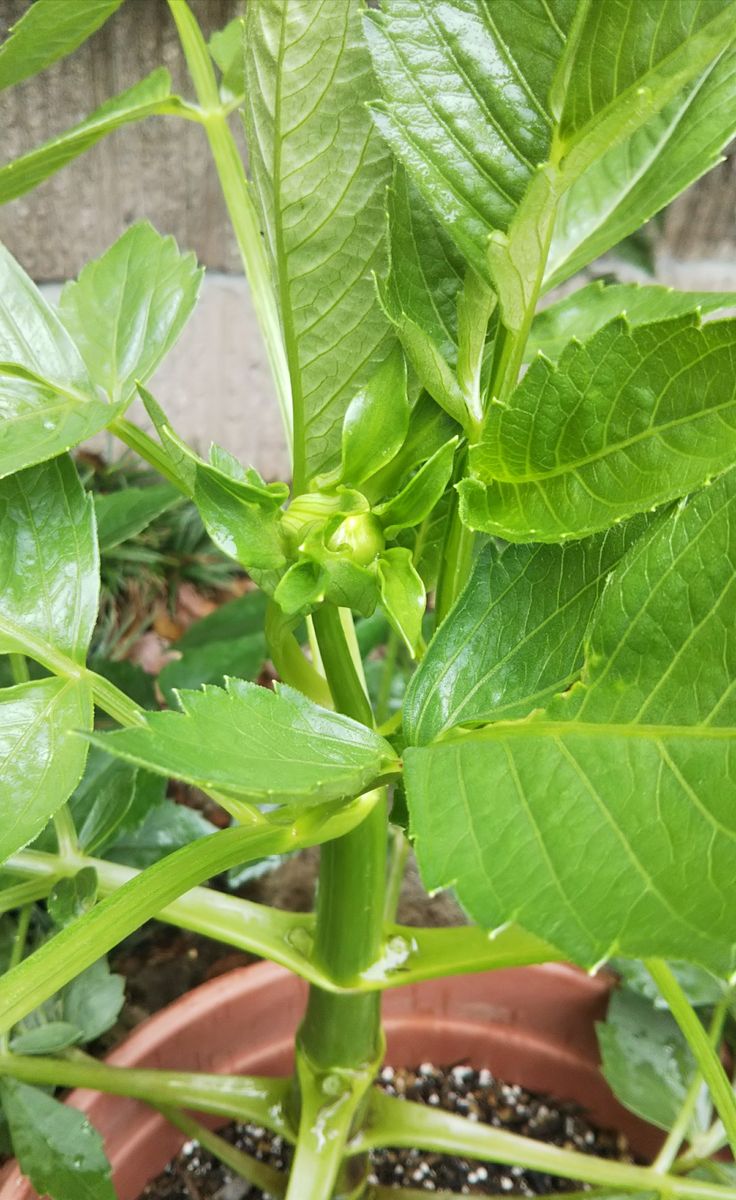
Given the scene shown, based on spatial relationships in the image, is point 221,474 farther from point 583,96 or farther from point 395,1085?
point 395,1085

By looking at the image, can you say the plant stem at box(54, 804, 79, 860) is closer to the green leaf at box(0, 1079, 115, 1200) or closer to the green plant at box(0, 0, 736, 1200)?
the green plant at box(0, 0, 736, 1200)

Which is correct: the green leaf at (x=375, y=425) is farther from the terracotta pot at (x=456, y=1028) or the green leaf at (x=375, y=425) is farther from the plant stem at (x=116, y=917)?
the terracotta pot at (x=456, y=1028)

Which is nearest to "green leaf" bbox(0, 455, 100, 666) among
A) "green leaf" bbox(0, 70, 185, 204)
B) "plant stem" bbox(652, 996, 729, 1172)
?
"green leaf" bbox(0, 70, 185, 204)

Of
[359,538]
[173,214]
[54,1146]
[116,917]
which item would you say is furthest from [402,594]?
[173,214]

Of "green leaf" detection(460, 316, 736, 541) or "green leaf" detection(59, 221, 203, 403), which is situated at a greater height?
"green leaf" detection(59, 221, 203, 403)

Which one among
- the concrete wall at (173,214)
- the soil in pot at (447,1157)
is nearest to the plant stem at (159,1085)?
the soil in pot at (447,1157)

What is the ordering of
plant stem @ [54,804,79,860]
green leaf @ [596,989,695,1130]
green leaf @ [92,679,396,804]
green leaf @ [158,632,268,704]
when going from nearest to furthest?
green leaf @ [92,679,396,804], plant stem @ [54,804,79,860], green leaf @ [596,989,695,1130], green leaf @ [158,632,268,704]

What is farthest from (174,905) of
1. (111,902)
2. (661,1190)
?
(661,1190)
